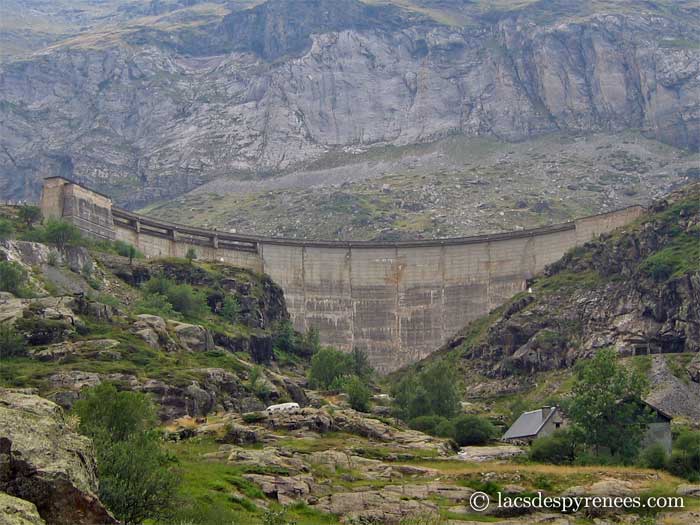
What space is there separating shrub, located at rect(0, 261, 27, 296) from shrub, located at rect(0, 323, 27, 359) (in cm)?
1571

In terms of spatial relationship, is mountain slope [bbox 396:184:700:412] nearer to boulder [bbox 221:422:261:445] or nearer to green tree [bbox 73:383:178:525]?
boulder [bbox 221:422:261:445]

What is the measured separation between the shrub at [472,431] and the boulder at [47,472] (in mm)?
51071

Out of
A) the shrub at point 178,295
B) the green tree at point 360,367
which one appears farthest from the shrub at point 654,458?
the shrub at point 178,295

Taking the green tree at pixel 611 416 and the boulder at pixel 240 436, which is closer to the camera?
the boulder at pixel 240 436

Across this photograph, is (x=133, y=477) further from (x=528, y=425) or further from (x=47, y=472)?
(x=528, y=425)

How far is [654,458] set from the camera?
62844 mm

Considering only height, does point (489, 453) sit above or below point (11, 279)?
below

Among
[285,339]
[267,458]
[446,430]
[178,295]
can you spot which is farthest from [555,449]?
[285,339]

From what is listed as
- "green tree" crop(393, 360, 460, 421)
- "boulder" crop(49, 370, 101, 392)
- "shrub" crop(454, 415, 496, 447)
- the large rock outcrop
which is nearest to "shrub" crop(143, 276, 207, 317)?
"green tree" crop(393, 360, 460, 421)

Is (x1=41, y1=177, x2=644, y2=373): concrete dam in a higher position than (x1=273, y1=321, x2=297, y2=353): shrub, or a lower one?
higher

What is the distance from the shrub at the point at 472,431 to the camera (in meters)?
76.3

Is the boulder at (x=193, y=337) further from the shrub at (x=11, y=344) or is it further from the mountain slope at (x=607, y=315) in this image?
the mountain slope at (x=607, y=315)

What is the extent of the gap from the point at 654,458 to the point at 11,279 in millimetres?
57543

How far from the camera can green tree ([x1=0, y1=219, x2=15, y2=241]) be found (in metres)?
118
